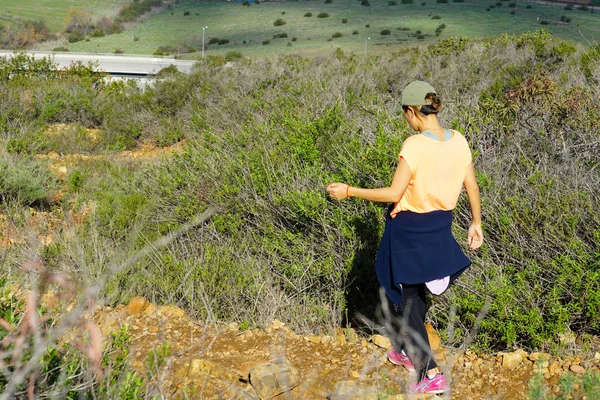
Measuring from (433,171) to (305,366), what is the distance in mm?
1477

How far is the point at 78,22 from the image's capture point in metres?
64.7

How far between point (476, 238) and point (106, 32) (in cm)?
6623

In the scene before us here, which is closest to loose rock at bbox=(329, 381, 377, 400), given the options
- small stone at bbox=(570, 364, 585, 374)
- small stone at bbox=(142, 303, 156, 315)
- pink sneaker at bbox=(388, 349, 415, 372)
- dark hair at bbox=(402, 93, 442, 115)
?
pink sneaker at bbox=(388, 349, 415, 372)

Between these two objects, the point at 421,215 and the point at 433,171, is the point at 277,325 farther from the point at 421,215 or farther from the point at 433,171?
the point at 433,171

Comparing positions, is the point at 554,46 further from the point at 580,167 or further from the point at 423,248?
the point at 423,248

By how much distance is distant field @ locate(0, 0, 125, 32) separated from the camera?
66875 mm

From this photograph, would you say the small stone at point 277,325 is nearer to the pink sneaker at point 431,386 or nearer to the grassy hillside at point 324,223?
the grassy hillside at point 324,223

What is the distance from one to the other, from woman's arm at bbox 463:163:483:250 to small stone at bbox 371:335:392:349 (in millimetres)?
891

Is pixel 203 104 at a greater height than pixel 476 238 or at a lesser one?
lesser

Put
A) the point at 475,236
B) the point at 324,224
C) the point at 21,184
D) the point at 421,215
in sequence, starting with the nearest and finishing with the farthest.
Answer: the point at 421,215, the point at 475,236, the point at 324,224, the point at 21,184

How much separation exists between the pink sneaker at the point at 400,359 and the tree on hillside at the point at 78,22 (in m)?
65.6

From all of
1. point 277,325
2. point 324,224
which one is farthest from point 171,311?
point 324,224

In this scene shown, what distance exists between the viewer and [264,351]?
406 centimetres

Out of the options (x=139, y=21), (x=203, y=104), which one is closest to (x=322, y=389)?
(x=203, y=104)
